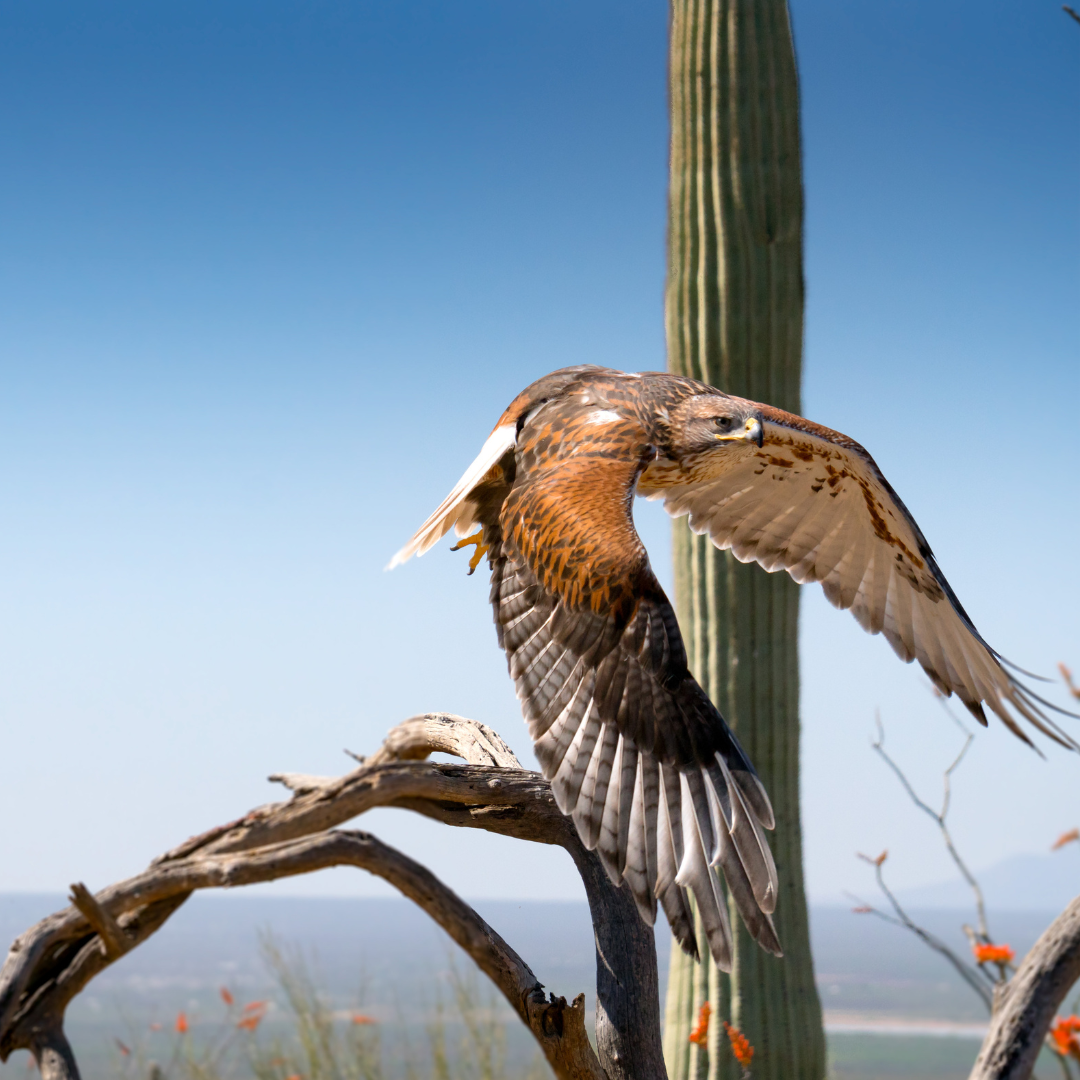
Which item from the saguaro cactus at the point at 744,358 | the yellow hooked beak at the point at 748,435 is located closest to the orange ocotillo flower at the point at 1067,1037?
the saguaro cactus at the point at 744,358

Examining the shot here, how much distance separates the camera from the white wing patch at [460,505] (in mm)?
2805

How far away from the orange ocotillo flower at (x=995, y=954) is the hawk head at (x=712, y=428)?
1722mm

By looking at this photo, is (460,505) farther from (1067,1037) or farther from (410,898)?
(1067,1037)

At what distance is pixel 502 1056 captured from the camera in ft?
15.1

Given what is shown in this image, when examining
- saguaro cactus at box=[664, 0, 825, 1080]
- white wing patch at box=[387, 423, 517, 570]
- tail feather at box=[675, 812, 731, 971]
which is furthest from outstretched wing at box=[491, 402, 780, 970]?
saguaro cactus at box=[664, 0, 825, 1080]

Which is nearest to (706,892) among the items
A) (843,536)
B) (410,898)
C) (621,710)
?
(621,710)

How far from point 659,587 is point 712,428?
2.61ft

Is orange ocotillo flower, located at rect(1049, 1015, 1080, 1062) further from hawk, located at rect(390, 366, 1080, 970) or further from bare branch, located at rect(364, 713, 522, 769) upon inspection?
bare branch, located at rect(364, 713, 522, 769)

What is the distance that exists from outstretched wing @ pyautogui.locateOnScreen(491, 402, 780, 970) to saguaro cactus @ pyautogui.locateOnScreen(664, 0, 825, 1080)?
6.71 feet

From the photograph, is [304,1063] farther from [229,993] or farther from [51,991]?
[51,991]

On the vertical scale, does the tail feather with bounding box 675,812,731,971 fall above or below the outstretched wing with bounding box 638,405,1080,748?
below

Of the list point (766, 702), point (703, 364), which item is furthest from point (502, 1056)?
point (703, 364)

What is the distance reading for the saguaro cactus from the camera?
4.38 m

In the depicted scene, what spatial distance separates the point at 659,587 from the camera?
2.21m
